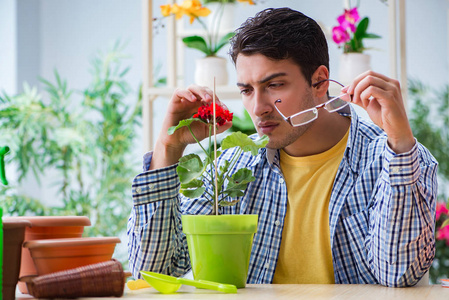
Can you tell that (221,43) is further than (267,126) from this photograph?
Yes

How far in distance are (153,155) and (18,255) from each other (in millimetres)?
566

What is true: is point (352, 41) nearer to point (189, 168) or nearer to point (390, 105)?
point (390, 105)

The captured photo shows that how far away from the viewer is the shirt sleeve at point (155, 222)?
126 cm

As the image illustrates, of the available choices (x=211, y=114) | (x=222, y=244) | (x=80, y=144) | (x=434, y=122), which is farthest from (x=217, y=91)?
(x=434, y=122)

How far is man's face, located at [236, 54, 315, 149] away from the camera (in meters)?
1.37

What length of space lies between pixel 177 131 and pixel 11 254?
1.93 ft

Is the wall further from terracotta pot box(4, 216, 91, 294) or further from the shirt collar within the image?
terracotta pot box(4, 216, 91, 294)

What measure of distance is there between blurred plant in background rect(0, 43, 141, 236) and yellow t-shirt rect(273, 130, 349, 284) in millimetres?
2049

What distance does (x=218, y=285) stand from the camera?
0.91 meters

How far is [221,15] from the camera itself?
7.11ft

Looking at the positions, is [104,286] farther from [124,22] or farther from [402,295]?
[124,22]

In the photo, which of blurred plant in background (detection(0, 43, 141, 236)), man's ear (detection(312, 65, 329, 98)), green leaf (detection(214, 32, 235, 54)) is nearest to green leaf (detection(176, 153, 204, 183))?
man's ear (detection(312, 65, 329, 98))

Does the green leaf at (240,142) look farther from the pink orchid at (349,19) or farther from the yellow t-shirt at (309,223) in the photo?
the pink orchid at (349,19)

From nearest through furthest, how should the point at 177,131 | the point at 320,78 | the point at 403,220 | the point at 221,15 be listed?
the point at 403,220 → the point at 177,131 → the point at 320,78 → the point at 221,15
